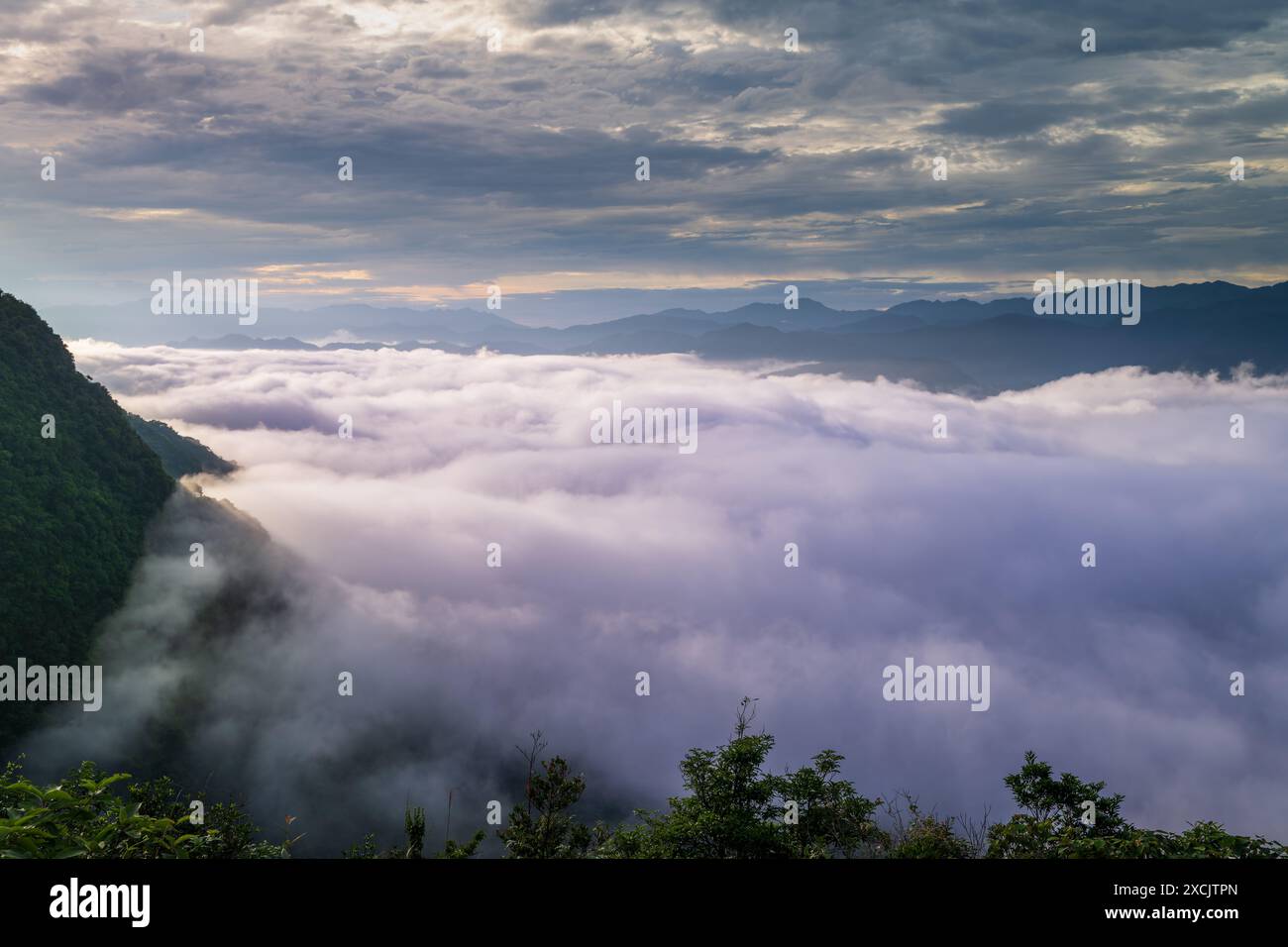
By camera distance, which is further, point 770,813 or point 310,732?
point 310,732

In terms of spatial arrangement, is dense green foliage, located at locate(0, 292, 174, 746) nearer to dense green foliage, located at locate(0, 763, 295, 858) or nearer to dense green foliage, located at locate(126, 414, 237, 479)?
dense green foliage, located at locate(126, 414, 237, 479)

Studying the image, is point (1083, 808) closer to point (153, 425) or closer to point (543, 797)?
point (543, 797)

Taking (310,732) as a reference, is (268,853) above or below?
above

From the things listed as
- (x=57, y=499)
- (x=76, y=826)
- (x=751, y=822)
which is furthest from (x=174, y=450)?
(x=76, y=826)

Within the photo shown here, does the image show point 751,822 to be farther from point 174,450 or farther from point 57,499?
point 174,450

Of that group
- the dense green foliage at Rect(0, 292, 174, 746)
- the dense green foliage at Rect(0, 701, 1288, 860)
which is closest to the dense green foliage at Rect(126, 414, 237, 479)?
the dense green foliage at Rect(0, 292, 174, 746)
